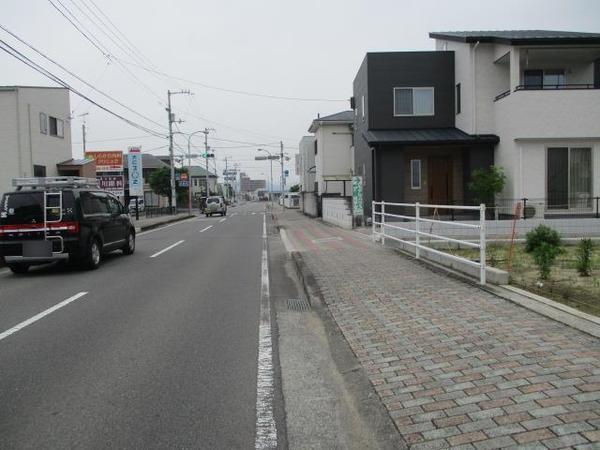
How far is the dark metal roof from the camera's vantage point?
22.4 meters

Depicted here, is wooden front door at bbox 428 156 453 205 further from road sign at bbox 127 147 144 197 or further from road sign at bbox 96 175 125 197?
road sign at bbox 127 147 144 197

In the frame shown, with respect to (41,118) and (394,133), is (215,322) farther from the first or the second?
(41,118)

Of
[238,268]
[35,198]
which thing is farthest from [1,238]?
[238,268]

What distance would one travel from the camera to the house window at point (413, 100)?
80.0ft

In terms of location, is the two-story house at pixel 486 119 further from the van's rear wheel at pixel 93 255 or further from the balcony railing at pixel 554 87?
the van's rear wheel at pixel 93 255

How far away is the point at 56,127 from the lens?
107 ft

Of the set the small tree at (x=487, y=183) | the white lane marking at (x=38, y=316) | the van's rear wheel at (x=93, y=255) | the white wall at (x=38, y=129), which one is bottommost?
the white lane marking at (x=38, y=316)

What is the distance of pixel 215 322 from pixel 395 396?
355 centimetres

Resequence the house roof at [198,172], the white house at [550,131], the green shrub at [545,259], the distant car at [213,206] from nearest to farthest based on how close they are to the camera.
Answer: the green shrub at [545,259] < the white house at [550,131] < the distant car at [213,206] < the house roof at [198,172]

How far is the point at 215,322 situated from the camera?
7441 mm

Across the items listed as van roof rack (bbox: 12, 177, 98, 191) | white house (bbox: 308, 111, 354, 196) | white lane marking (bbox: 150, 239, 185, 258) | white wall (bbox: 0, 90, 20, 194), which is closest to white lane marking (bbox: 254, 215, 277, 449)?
van roof rack (bbox: 12, 177, 98, 191)

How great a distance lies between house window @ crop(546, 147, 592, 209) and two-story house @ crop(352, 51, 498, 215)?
2.93 m

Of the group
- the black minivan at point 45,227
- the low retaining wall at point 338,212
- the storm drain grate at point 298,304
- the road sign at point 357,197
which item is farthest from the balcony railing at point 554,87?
the black minivan at point 45,227

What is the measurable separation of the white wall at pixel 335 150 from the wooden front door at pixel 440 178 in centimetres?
1498
